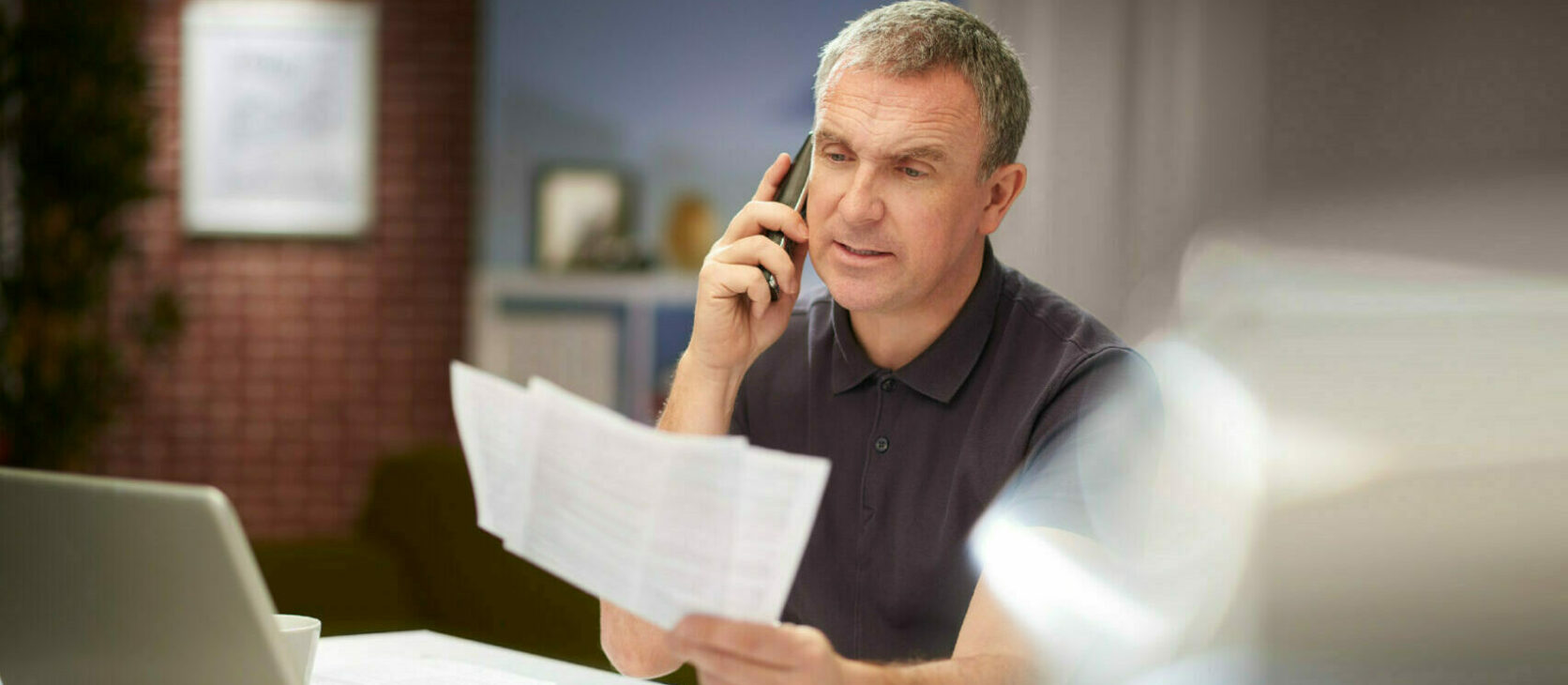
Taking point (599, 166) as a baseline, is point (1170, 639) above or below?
below

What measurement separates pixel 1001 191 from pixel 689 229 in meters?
2.74

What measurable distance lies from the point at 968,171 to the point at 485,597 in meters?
2.04

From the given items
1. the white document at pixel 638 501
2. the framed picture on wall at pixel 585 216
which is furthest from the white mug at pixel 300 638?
the framed picture on wall at pixel 585 216

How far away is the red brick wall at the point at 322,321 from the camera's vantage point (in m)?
4.88

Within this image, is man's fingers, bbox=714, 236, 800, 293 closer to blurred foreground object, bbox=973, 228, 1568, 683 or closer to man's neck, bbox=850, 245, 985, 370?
man's neck, bbox=850, 245, 985, 370

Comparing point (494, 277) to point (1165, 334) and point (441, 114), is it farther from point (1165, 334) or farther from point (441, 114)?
point (1165, 334)

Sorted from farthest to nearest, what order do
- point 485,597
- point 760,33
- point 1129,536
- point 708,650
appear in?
point 760,33 → point 485,597 → point 1129,536 → point 708,650

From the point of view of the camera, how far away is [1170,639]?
2.43 m

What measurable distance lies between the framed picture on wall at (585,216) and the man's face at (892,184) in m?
2.85

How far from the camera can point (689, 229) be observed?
432 centimetres

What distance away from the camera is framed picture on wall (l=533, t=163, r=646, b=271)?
439 centimetres

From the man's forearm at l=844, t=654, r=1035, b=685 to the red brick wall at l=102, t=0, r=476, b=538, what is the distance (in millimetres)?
3879

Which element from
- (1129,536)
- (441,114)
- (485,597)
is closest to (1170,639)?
(1129,536)

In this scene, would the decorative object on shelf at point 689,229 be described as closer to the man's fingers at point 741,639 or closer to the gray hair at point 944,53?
the gray hair at point 944,53
